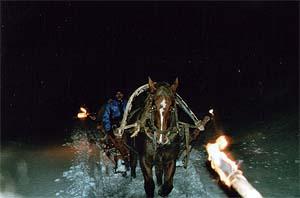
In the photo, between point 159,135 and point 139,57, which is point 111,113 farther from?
point 139,57

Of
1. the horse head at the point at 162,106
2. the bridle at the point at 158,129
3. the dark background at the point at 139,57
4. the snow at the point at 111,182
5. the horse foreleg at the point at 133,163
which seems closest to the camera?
the horse head at the point at 162,106

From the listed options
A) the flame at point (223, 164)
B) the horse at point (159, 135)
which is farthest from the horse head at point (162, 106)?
the flame at point (223, 164)

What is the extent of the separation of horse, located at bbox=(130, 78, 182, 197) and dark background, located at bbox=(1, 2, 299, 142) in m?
9.56

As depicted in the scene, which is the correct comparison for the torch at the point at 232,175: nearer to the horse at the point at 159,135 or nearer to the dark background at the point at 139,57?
the horse at the point at 159,135

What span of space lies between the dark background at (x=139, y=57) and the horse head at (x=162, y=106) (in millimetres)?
10479

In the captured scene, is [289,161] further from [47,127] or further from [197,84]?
[197,84]

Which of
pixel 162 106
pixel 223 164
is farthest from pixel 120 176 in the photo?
pixel 162 106

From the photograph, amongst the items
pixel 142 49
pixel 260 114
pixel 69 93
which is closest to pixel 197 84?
pixel 69 93

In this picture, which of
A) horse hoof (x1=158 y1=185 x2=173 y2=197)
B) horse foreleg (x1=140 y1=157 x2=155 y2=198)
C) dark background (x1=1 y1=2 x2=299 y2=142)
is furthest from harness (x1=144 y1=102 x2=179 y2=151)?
dark background (x1=1 y1=2 x2=299 y2=142)

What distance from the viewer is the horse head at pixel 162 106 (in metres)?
6.65

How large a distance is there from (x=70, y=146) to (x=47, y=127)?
5775mm

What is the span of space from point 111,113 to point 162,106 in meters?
3.37

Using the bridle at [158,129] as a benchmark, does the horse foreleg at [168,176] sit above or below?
below

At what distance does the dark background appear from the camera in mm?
24281
